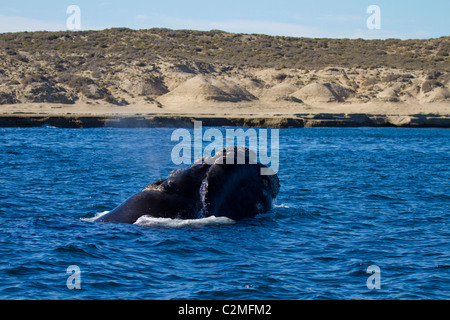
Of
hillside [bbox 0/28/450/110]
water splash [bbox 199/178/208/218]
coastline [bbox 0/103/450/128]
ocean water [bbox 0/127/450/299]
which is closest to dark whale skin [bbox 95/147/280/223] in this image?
water splash [bbox 199/178/208/218]

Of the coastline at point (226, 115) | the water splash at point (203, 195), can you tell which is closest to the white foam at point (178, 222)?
the water splash at point (203, 195)

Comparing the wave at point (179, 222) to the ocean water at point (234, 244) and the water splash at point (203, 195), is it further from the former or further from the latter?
the water splash at point (203, 195)

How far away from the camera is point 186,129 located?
177ft

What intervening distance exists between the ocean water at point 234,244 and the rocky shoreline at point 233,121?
28926 millimetres

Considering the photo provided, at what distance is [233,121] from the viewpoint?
55.2m

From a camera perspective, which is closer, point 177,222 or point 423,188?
point 177,222

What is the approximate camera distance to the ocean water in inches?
355

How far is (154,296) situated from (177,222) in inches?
140

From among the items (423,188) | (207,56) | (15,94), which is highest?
(207,56)

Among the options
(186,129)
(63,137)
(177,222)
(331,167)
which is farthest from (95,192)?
(186,129)

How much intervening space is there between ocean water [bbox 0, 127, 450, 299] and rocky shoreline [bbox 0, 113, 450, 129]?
28.9 m

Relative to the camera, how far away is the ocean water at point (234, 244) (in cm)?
902

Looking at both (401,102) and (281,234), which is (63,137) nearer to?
(281,234)

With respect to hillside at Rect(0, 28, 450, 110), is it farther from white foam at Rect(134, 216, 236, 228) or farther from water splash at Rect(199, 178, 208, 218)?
water splash at Rect(199, 178, 208, 218)
